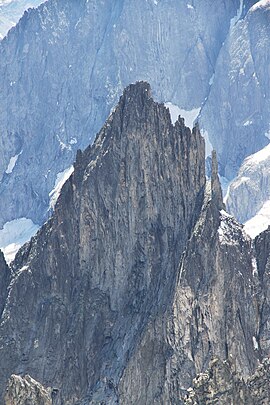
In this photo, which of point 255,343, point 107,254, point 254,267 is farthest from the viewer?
point 107,254

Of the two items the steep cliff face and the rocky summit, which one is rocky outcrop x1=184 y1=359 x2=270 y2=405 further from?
the steep cliff face

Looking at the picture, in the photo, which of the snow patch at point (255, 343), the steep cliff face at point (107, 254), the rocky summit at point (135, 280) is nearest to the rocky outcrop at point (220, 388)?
the rocky summit at point (135, 280)

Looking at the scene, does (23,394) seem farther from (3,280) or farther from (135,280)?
(3,280)

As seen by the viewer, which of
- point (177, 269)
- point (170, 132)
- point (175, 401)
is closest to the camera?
point (175, 401)

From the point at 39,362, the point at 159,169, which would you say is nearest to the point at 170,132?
the point at 159,169

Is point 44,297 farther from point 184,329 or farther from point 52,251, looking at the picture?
point 184,329

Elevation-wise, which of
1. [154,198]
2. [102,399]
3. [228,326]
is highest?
[154,198]

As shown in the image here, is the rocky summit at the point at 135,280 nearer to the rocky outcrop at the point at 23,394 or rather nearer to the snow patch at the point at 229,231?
the snow patch at the point at 229,231

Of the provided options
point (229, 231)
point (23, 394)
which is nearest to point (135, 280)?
point (229, 231)
